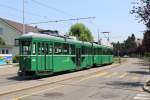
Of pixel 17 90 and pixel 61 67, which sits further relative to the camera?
pixel 61 67

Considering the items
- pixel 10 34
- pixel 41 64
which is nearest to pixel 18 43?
pixel 41 64

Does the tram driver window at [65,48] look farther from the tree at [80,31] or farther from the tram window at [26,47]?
the tree at [80,31]

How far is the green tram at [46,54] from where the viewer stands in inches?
1045

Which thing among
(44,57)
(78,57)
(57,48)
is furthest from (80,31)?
(44,57)

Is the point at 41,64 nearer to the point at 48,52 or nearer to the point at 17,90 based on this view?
the point at 48,52

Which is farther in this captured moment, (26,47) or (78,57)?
(78,57)

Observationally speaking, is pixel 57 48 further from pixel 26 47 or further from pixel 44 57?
pixel 26 47

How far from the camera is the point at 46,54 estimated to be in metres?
28.1

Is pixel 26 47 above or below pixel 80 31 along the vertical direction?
below

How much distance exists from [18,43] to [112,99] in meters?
12.5

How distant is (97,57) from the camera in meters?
49.2

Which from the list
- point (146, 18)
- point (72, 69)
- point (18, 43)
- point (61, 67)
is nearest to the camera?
point (146, 18)

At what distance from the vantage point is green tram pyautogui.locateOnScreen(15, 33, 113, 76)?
26.5 meters

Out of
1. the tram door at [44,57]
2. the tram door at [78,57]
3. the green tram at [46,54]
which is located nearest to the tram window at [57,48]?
the green tram at [46,54]
